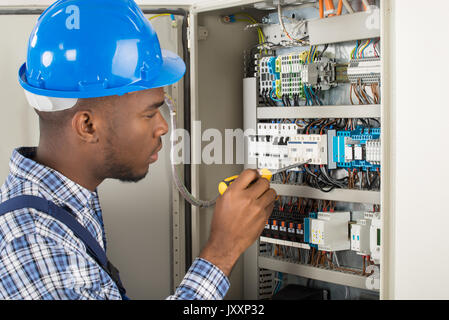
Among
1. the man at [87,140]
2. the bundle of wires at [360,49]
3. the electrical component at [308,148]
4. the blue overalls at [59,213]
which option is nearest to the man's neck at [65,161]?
the man at [87,140]

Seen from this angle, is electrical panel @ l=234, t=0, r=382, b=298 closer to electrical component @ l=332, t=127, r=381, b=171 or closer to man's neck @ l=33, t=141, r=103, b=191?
electrical component @ l=332, t=127, r=381, b=171

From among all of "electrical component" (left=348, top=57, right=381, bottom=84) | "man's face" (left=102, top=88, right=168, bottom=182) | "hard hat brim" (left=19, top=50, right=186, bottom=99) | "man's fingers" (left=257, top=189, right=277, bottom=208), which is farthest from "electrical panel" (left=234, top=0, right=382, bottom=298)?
"man's face" (left=102, top=88, right=168, bottom=182)

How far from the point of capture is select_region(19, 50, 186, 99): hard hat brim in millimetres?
1097

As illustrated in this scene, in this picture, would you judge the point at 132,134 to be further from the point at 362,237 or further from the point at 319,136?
the point at 362,237

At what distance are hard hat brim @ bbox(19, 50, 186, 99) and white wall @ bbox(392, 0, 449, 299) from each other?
58cm

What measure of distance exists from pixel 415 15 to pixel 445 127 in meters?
0.30

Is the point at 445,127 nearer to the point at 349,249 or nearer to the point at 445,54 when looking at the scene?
the point at 445,54

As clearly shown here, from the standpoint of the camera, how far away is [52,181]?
1.09m

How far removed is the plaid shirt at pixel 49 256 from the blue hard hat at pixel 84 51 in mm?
184

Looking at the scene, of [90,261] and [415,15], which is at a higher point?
[415,15]

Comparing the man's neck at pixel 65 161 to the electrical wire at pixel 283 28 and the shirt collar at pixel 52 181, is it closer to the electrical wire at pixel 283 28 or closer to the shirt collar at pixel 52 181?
the shirt collar at pixel 52 181

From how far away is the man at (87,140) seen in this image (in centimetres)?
101

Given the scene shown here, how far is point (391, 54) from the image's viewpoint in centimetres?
133
